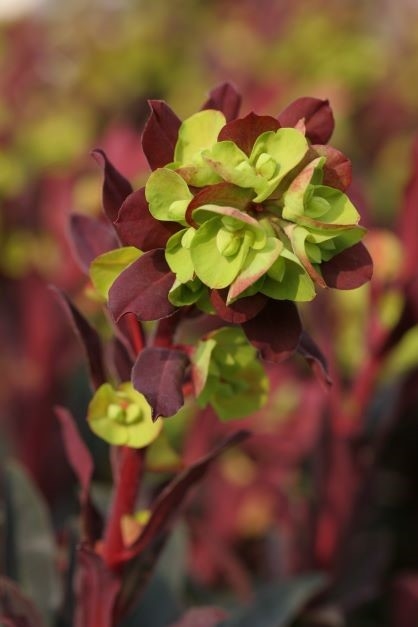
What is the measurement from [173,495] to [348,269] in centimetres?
21

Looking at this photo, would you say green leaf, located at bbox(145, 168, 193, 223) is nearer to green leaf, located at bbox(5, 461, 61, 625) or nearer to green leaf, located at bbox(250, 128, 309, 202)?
green leaf, located at bbox(250, 128, 309, 202)

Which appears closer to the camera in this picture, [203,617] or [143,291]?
[143,291]

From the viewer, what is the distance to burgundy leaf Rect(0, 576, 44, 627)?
0.65 metres

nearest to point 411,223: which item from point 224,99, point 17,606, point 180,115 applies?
point 224,99

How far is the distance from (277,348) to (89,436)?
64 centimetres

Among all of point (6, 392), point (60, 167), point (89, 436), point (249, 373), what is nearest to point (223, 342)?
point (249, 373)

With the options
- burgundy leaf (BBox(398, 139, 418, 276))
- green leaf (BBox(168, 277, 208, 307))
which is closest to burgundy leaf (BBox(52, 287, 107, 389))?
green leaf (BBox(168, 277, 208, 307))

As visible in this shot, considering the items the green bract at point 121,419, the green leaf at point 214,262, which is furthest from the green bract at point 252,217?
Result: the green bract at point 121,419

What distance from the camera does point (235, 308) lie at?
496 millimetres

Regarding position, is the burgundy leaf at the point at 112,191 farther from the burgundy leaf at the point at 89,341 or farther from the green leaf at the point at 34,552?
the green leaf at the point at 34,552

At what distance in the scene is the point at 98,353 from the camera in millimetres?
598

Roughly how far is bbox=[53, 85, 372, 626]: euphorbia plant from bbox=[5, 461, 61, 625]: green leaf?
0.20 metres

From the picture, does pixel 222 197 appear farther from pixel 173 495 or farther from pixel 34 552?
pixel 34 552

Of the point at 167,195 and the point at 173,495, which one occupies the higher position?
the point at 167,195
